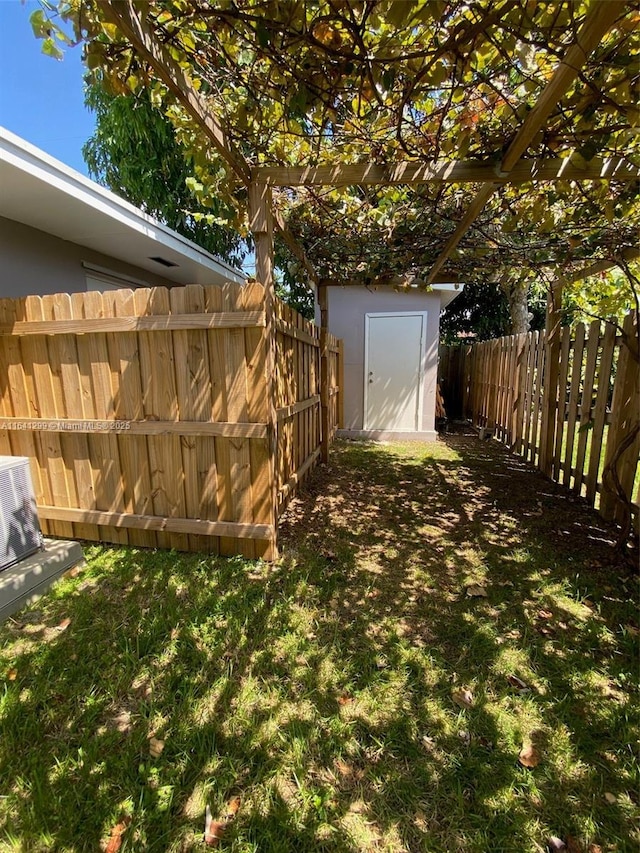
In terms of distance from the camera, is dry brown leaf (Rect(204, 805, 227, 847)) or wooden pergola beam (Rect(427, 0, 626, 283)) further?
wooden pergola beam (Rect(427, 0, 626, 283))

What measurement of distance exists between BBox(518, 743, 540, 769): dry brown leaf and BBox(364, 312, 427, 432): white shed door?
6010mm

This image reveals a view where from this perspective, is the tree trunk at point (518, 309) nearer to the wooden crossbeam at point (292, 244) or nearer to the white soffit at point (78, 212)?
the wooden crossbeam at point (292, 244)

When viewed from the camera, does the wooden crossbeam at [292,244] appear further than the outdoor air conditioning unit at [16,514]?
Yes

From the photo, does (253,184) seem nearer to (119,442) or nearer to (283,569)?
(119,442)

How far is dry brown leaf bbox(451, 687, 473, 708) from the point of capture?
5.50 feet

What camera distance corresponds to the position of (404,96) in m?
1.92

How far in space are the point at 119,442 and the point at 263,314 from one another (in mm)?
1505

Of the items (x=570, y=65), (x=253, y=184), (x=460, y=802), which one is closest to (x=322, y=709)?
(x=460, y=802)

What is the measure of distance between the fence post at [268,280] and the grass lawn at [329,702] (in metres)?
0.81

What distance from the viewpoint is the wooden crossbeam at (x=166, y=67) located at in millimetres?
1373

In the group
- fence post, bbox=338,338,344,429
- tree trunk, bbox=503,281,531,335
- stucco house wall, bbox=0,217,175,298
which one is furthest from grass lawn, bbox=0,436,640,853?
tree trunk, bbox=503,281,531,335

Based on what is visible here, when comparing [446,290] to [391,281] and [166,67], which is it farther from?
[166,67]

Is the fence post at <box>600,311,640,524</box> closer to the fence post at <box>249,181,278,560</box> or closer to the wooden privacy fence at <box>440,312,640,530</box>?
the wooden privacy fence at <box>440,312,640,530</box>


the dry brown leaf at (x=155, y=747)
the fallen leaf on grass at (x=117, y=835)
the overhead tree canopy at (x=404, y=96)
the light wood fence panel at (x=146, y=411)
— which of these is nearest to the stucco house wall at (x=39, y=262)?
the light wood fence panel at (x=146, y=411)
